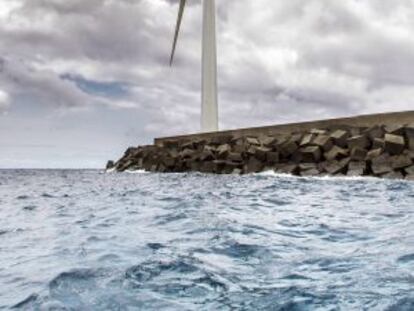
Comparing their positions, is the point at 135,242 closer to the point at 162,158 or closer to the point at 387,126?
the point at 387,126

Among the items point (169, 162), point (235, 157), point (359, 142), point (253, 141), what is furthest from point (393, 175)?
point (169, 162)

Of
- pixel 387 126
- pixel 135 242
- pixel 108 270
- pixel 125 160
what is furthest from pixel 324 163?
pixel 125 160

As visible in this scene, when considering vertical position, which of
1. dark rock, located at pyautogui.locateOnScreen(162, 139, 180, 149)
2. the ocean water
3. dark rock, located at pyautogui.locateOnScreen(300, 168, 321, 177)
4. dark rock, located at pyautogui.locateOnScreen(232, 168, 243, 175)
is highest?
dark rock, located at pyautogui.locateOnScreen(162, 139, 180, 149)

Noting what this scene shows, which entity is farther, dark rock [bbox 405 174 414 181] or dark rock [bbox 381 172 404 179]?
dark rock [bbox 381 172 404 179]

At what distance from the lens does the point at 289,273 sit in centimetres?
402

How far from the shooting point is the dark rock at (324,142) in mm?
21197

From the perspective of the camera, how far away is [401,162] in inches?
705

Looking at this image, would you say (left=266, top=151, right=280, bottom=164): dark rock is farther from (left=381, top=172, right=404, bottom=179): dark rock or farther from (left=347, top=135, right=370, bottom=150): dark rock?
(left=381, top=172, right=404, bottom=179): dark rock

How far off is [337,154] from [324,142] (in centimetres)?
98

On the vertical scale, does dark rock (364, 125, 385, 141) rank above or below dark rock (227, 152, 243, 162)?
above

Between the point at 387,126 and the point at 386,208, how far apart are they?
12.9m

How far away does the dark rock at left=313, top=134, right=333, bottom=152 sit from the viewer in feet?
69.5

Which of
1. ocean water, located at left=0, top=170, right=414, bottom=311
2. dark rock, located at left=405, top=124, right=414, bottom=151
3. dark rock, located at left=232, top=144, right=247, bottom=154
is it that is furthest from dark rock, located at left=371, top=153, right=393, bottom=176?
ocean water, located at left=0, top=170, right=414, bottom=311

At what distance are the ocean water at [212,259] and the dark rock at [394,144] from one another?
34.3ft
